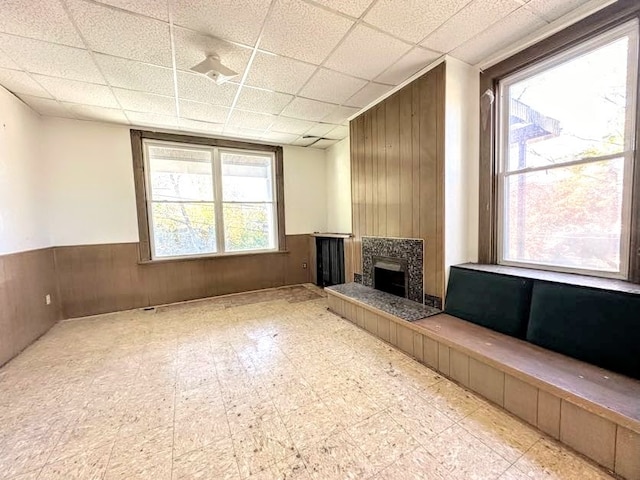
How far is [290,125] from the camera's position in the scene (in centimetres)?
416

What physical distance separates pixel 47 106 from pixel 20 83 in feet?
2.05

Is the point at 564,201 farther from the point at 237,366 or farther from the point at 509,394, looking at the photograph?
the point at 237,366

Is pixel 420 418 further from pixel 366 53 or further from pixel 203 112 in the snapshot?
pixel 203 112

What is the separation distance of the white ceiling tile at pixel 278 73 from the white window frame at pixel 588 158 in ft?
6.45

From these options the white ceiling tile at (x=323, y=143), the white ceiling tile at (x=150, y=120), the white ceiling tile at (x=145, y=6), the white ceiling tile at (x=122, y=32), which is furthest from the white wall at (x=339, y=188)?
the white ceiling tile at (x=145, y=6)

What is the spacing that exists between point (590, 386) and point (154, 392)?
288 centimetres

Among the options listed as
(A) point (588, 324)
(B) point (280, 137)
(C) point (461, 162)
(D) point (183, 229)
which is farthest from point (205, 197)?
(A) point (588, 324)

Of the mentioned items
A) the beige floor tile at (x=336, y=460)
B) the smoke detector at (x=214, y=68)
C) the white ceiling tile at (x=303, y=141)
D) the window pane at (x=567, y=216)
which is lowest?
the beige floor tile at (x=336, y=460)

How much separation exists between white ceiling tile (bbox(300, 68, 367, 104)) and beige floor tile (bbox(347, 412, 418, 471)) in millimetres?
3093

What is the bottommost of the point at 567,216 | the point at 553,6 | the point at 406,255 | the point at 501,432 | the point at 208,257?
the point at 501,432

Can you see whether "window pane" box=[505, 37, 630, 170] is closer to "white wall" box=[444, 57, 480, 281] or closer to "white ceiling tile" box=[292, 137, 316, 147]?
"white wall" box=[444, 57, 480, 281]

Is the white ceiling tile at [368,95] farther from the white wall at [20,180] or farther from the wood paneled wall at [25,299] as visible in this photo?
the wood paneled wall at [25,299]

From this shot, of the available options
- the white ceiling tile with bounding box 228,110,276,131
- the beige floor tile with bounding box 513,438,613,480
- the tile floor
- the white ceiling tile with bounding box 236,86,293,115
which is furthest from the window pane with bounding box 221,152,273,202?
the beige floor tile with bounding box 513,438,613,480

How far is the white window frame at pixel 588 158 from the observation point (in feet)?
5.93
